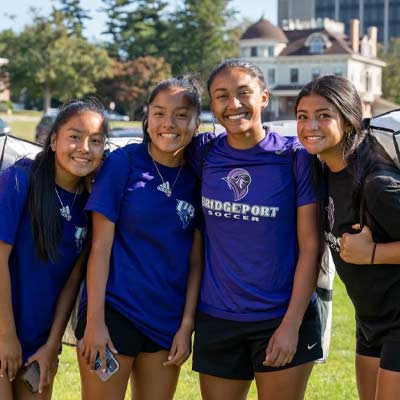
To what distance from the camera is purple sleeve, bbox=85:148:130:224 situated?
3617 mm

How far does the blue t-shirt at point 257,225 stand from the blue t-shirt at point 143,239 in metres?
0.22

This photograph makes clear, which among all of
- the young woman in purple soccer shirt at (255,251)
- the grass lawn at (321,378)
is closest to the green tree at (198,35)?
the grass lawn at (321,378)

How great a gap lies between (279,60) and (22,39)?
957 inches

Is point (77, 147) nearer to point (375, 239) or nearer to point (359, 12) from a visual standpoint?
point (375, 239)

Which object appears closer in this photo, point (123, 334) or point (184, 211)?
point (123, 334)

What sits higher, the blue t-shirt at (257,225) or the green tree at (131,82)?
the blue t-shirt at (257,225)

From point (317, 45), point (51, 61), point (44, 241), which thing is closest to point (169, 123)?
point (44, 241)

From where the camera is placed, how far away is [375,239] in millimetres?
3404

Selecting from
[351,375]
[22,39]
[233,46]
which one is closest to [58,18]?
Result: [22,39]

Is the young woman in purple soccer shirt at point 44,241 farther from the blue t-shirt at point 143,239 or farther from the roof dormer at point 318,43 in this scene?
the roof dormer at point 318,43

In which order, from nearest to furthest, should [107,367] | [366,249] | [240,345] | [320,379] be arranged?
[366,249]
[107,367]
[240,345]
[320,379]

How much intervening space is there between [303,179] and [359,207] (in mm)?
328

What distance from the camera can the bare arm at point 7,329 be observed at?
3.61 m

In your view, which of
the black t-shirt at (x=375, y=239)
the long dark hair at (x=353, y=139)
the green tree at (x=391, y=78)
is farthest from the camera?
the green tree at (x=391, y=78)
